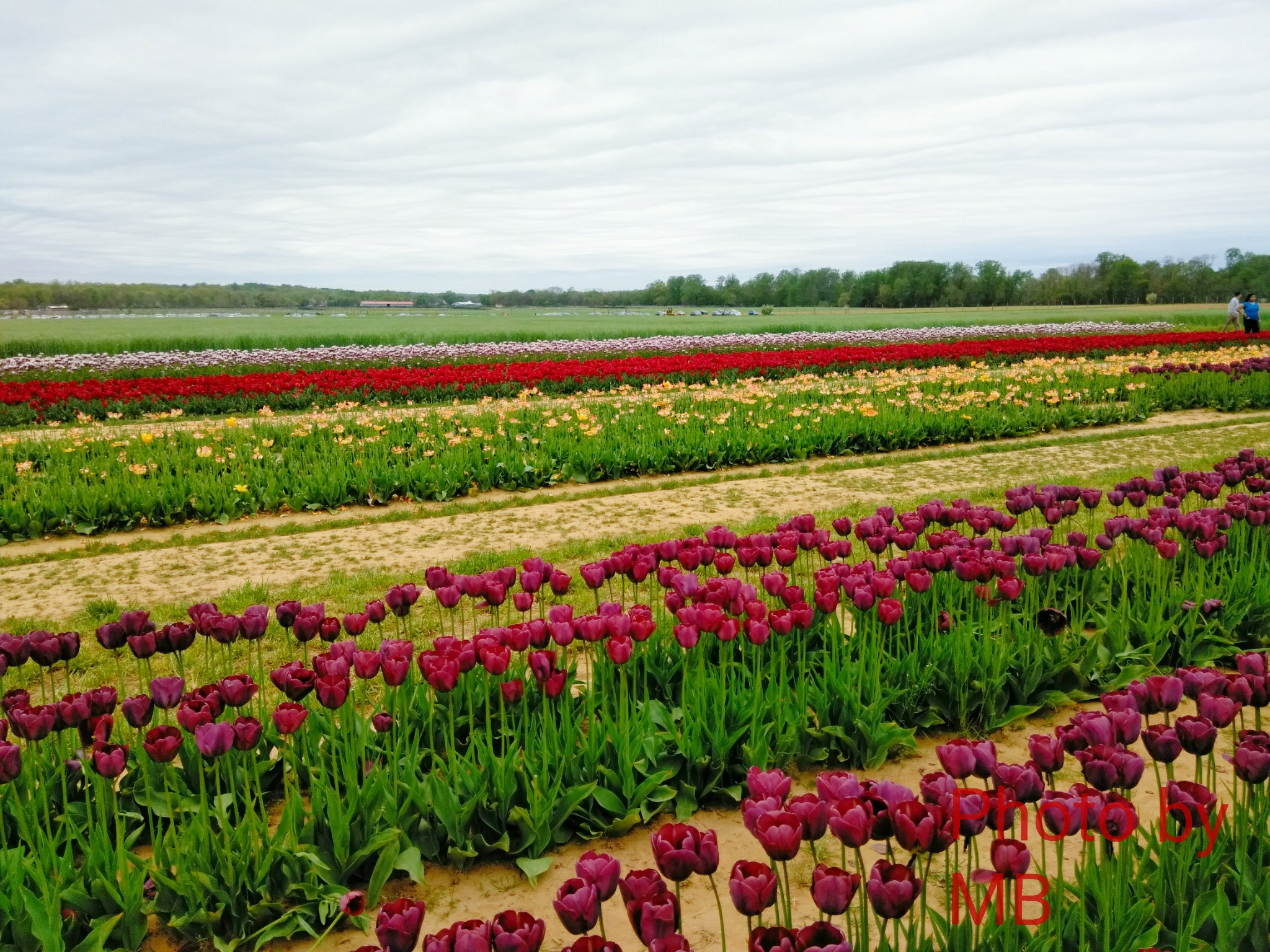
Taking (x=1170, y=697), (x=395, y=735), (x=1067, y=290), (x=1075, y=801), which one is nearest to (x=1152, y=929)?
(x=1075, y=801)

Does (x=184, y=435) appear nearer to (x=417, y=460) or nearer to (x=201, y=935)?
(x=417, y=460)

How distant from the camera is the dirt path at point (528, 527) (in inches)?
282

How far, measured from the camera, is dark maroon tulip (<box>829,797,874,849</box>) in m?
2.01

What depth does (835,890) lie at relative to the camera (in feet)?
6.05

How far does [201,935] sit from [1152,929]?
108 inches

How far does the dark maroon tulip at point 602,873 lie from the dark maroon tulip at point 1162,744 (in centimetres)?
144

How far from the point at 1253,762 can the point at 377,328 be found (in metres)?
55.9

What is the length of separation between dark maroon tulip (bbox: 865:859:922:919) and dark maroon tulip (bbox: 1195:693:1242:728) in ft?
3.81

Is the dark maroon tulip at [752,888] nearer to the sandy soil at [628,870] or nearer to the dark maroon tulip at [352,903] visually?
the sandy soil at [628,870]

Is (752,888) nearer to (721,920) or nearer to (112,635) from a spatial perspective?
(721,920)

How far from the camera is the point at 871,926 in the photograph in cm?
280

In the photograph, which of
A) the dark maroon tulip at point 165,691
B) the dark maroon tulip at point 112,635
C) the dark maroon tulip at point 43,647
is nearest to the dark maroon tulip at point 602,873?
the dark maroon tulip at point 165,691

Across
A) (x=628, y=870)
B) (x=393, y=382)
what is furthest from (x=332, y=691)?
(x=393, y=382)

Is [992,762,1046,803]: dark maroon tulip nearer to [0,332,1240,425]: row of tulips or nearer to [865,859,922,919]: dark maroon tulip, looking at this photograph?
[865,859,922,919]: dark maroon tulip
